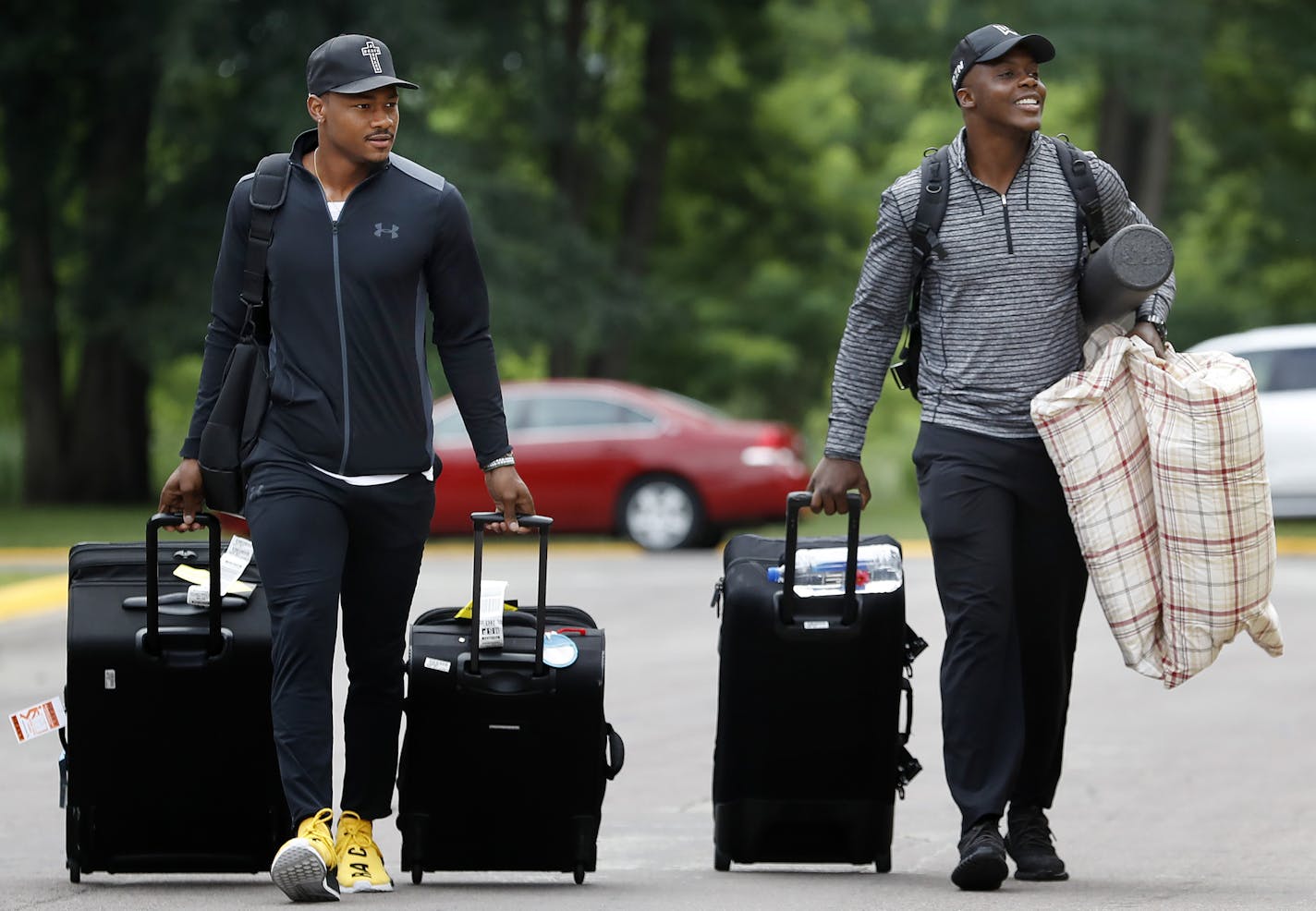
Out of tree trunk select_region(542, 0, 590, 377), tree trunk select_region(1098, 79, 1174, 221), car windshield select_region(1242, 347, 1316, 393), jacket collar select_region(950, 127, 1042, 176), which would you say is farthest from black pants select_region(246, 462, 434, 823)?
tree trunk select_region(1098, 79, 1174, 221)

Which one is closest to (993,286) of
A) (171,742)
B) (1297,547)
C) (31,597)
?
(171,742)

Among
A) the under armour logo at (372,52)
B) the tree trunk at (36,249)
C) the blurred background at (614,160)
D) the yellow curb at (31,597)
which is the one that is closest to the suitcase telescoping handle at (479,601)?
the under armour logo at (372,52)

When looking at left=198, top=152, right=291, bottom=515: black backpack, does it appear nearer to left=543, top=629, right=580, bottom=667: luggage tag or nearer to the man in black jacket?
the man in black jacket

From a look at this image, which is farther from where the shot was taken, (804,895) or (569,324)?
(569,324)

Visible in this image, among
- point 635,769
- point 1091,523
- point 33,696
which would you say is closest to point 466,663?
point 1091,523

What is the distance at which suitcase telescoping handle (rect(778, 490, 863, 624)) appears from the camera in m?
5.73

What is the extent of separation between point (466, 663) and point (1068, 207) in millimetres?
1834

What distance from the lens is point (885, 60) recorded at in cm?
3186

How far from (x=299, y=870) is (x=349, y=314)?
1.26m

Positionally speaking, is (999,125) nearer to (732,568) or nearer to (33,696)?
(732,568)

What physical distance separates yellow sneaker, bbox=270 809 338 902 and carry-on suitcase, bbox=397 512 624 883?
0.41 metres

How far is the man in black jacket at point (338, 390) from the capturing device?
5.46m

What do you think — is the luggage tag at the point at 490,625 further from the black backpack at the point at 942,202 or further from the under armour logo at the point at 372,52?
the under armour logo at the point at 372,52

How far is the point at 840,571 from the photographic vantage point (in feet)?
19.2
